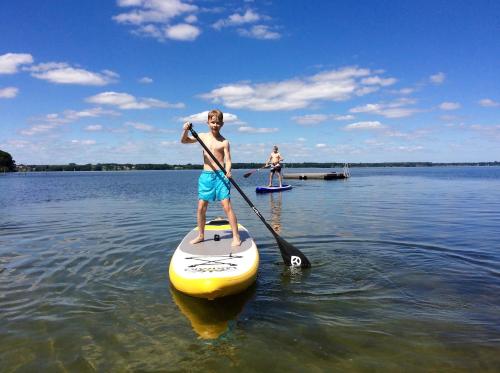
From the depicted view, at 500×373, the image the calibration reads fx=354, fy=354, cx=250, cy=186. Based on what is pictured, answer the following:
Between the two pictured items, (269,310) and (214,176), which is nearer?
(269,310)

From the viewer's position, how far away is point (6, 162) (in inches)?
4978

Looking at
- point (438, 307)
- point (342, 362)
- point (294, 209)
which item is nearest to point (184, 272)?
point (342, 362)

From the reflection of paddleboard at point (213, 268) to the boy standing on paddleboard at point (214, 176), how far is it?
0.30 m

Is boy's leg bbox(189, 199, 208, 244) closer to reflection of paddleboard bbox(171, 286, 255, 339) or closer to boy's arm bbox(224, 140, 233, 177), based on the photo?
boy's arm bbox(224, 140, 233, 177)

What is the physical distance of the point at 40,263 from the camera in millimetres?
7230

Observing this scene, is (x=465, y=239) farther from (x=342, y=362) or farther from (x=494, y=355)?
(x=342, y=362)

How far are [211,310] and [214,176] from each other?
249 centimetres

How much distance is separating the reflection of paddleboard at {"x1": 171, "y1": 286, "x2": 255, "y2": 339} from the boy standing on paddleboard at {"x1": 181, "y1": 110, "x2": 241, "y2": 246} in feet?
4.37

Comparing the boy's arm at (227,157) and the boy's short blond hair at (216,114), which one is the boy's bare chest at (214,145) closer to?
the boy's arm at (227,157)

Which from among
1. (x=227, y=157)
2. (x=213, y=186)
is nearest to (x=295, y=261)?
(x=213, y=186)

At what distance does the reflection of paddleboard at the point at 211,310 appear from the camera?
4.39 meters

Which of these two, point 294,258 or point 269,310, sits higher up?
point 294,258

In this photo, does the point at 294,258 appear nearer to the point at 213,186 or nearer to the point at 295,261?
the point at 295,261

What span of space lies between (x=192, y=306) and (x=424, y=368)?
298 centimetres
